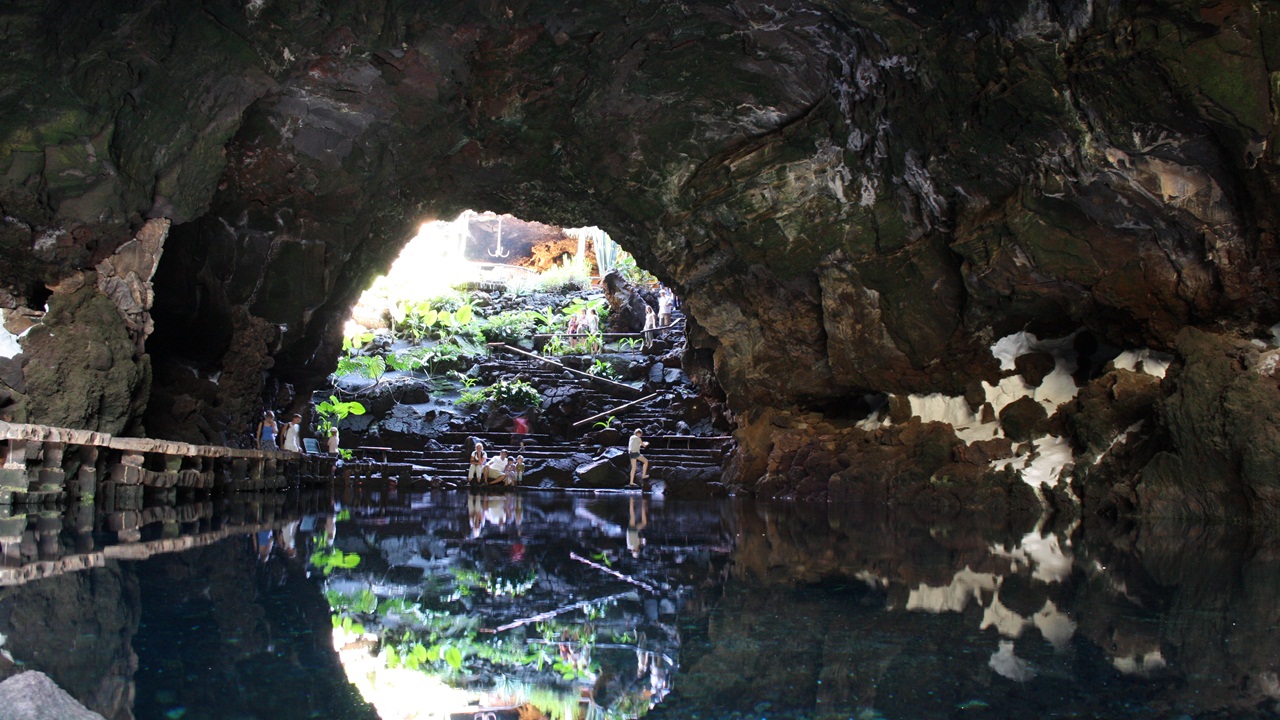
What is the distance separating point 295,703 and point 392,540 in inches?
178

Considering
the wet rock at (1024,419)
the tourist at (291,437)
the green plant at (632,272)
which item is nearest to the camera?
the wet rock at (1024,419)

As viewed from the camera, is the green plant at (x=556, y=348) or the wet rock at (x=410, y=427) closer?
the wet rock at (x=410, y=427)

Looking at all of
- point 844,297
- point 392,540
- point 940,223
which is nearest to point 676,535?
point 392,540

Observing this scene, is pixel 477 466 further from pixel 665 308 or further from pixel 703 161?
pixel 665 308

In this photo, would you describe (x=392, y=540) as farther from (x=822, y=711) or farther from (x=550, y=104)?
(x=550, y=104)

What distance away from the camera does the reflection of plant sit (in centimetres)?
512

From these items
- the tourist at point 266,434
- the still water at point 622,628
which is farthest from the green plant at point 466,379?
the still water at point 622,628

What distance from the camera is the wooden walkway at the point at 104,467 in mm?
9000

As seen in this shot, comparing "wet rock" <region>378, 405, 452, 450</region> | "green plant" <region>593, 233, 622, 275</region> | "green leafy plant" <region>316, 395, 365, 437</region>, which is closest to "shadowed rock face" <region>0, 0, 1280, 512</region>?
"green leafy plant" <region>316, 395, 365, 437</region>

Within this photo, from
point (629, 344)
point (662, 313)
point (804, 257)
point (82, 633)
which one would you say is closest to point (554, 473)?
point (804, 257)

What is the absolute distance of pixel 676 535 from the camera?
7.86 meters

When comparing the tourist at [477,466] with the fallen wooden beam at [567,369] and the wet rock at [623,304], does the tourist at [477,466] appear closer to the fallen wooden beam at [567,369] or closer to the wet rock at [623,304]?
the fallen wooden beam at [567,369]

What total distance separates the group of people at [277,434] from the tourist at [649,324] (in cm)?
1413

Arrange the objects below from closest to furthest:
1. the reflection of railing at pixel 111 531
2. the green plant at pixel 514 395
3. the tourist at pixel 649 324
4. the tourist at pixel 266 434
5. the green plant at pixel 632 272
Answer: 1. the reflection of railing at pixel 111 531
2. the tourist at pixel 266 434
3. the green plant at pixel 514 395
4. the tourist at pixel 649 324
5. the green plant at pixel 632 272
